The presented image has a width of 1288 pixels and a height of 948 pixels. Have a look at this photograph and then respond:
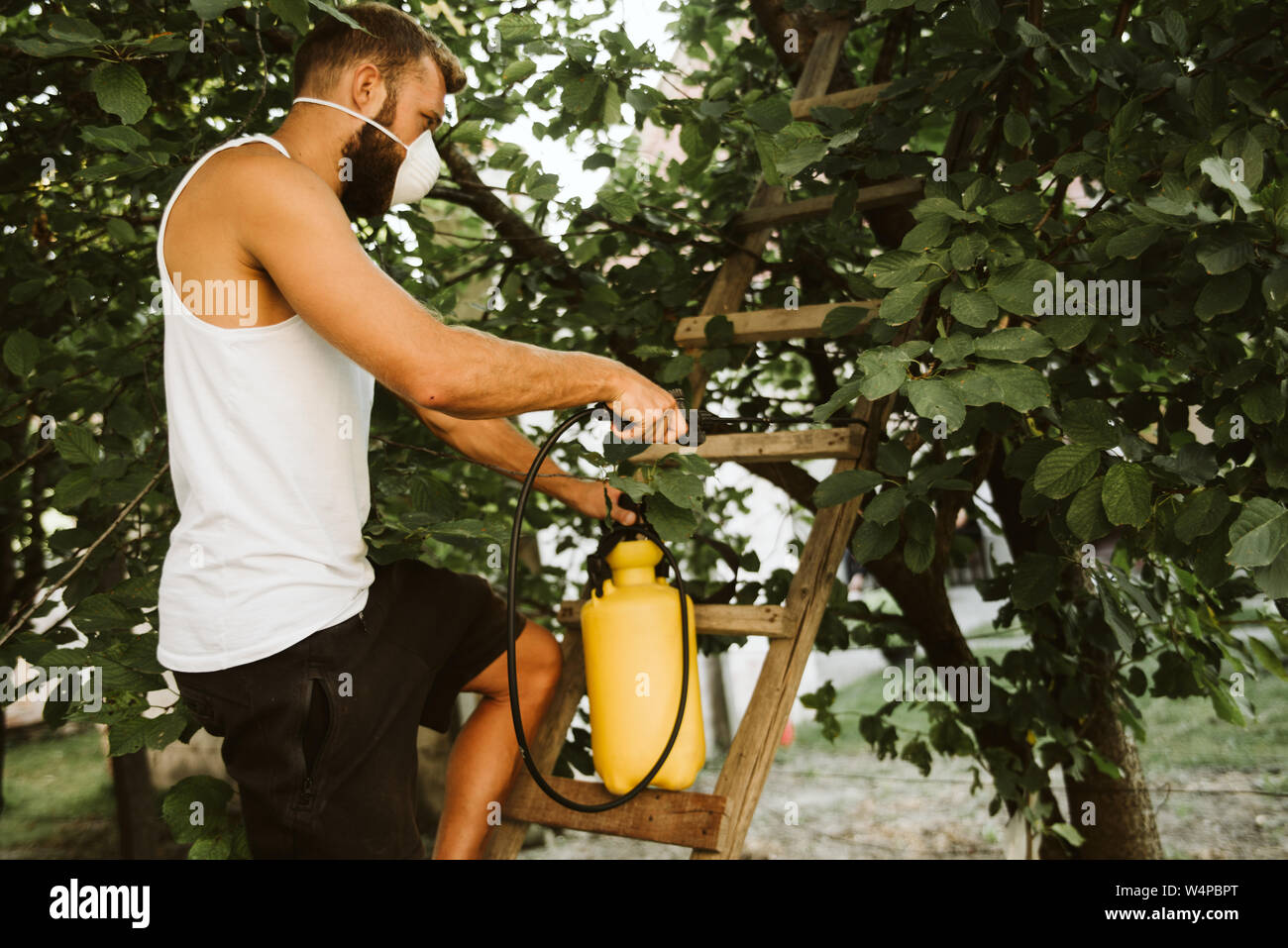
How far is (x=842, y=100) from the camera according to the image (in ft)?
8.14

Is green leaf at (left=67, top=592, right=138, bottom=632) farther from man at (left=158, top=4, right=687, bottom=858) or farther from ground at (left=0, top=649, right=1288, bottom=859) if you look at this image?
ground at (left=0, top=649, right=1288, bottom=859)

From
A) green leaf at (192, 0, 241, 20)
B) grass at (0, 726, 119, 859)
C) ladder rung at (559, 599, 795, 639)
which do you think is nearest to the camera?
green leaf at (192, 0, 241, 20)

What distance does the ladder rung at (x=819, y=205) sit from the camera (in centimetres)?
236

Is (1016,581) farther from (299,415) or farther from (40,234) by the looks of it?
(40,234)

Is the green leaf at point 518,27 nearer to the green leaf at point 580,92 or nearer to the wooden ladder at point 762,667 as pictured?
the green leaf at point 580,92

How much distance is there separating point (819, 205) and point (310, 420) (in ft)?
4.73

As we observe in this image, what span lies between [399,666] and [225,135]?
55.8 inches

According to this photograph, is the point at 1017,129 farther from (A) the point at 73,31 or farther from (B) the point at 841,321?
(A) the point at 73,31

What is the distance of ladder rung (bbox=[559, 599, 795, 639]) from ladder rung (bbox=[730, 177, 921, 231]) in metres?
1.04

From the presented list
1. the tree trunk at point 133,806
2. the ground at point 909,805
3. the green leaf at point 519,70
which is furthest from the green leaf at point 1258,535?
the tree trunk at point 133,806

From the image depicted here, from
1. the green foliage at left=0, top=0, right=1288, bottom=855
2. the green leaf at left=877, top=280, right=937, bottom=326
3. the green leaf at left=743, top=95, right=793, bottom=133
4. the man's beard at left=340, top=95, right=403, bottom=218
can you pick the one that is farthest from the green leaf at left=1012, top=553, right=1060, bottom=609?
the man's beard at left=340, top=95, right=403, bottom=218

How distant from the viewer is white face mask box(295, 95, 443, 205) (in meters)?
1.78

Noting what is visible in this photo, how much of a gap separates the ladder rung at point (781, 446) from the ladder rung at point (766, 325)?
0.27 meters
